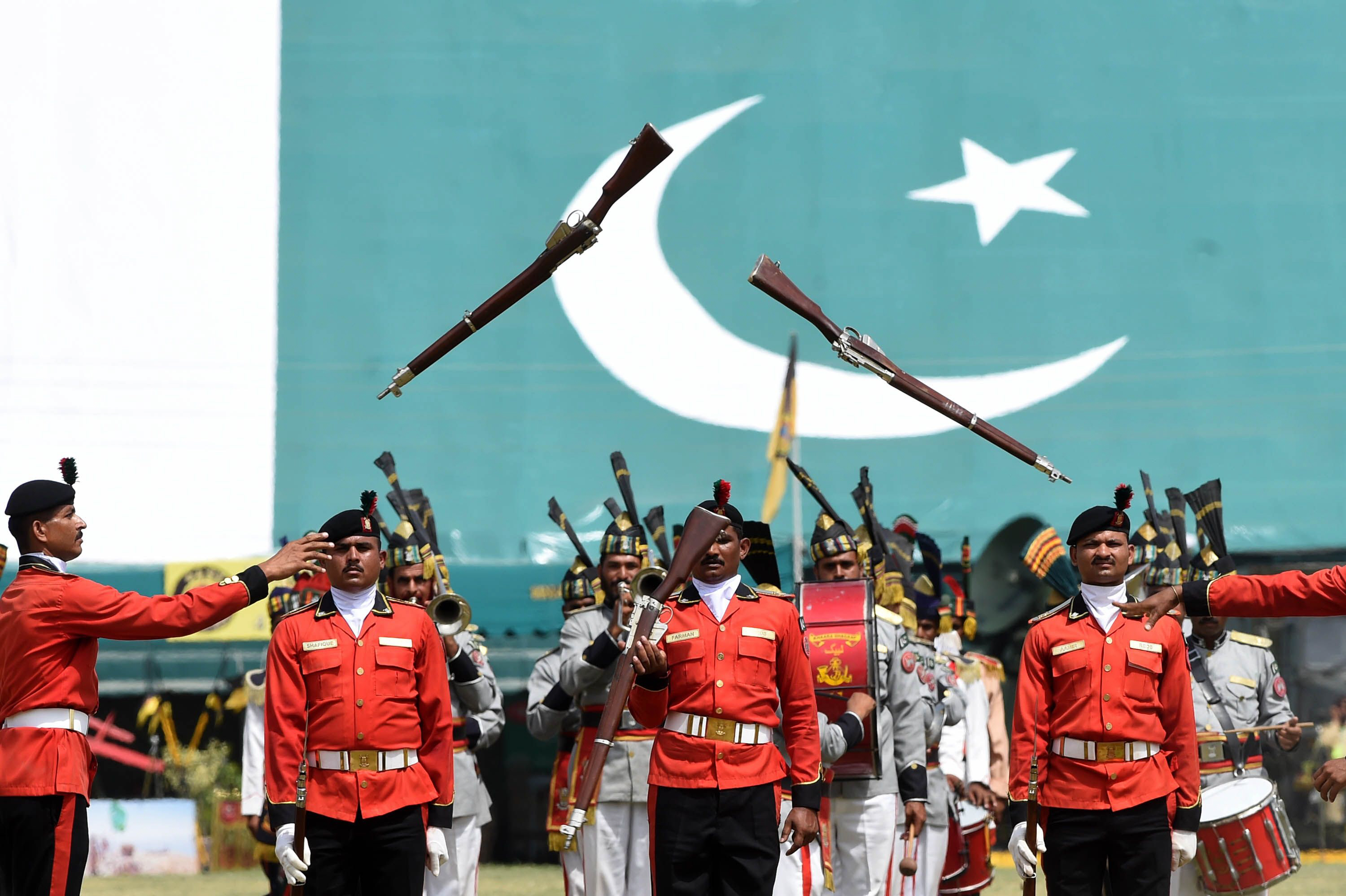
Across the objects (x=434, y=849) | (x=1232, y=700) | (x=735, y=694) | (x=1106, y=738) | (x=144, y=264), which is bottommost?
(x=434, y=849)

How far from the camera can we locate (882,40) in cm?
1700

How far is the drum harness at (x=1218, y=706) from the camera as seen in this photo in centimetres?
933

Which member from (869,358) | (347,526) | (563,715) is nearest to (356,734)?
(347,526)

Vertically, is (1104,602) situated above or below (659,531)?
below

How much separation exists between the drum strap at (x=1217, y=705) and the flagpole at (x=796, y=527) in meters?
3.92

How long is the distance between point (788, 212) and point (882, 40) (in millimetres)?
2083

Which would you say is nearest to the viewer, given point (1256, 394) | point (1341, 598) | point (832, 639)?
point (1341, 598)

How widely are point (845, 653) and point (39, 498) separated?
3.80 meters

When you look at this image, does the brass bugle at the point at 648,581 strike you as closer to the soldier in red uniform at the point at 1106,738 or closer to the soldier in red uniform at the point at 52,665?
the soldier in red uniform at the point at 1106,738

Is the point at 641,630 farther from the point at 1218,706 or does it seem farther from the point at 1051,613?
the point at 1218,706

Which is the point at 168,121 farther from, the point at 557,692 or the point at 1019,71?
the point at 557,692

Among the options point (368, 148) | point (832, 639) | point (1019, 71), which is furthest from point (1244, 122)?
point (832, 639)

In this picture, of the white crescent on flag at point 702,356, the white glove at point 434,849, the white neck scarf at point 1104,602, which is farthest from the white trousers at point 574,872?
the white crescent on flag at point 702,356

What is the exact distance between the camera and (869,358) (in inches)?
303
